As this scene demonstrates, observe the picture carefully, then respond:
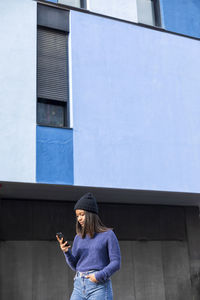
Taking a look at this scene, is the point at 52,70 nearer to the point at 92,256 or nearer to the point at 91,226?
the point at 91,226

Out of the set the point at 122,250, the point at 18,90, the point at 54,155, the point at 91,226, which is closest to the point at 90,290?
the point at 91,226

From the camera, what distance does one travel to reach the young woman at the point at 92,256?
421 centimetres

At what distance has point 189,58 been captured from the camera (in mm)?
12836

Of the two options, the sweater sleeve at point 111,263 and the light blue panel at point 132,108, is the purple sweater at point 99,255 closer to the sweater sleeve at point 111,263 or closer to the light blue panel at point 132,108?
the sweater sleeve at point 111,263

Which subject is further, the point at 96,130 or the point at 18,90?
the point at 96,130

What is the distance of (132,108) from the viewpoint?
11570mm

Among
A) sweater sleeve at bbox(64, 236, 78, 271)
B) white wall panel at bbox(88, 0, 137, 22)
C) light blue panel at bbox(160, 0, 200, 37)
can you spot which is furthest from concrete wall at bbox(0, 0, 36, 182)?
sweater sleeve at bbox(64, 236, 78, 271)

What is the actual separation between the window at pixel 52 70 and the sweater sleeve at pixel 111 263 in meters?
6.77

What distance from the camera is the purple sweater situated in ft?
13.7

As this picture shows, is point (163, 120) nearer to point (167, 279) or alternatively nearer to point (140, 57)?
point (140, 57)

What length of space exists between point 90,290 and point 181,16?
431 inches

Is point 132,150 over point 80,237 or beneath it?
over

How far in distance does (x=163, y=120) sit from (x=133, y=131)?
1044 mm

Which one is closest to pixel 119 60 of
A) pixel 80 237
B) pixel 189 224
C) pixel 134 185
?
pixel 134 185
